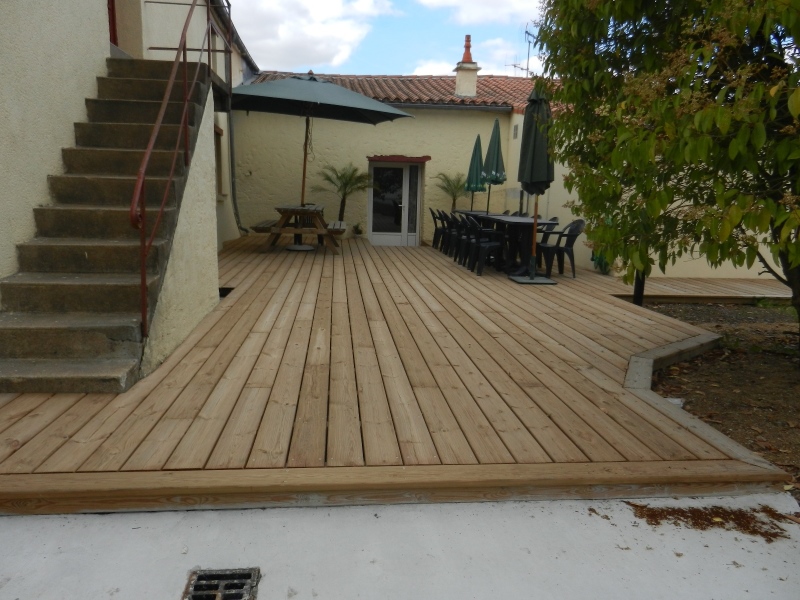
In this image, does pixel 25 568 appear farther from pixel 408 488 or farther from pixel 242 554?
pixel 408 488

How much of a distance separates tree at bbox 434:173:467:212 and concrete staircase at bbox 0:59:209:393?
7940mm

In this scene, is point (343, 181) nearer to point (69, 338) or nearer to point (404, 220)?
point (404, 220)

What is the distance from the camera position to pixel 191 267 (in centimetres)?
445

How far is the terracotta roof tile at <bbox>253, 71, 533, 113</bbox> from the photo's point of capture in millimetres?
12297

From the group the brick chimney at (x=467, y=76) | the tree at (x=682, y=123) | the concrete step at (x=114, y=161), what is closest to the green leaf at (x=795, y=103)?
the tree at (x=682, y=123)

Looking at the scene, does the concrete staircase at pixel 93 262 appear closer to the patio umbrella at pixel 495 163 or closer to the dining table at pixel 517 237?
the dining table at pixel 517 237

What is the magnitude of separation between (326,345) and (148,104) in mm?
2554

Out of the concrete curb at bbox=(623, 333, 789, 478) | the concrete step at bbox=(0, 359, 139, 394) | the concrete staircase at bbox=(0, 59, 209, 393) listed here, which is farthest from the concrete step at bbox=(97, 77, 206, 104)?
the concrete curb at bbox=(623, 333, 789, 478)

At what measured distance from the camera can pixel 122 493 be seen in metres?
2.21

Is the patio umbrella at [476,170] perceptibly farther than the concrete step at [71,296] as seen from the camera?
Yes

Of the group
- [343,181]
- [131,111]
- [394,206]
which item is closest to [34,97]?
[131,111]

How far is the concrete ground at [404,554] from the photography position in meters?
1.88

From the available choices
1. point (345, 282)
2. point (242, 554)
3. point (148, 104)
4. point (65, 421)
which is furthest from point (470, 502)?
point (345, 282)

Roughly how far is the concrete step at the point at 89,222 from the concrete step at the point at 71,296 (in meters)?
0.51
